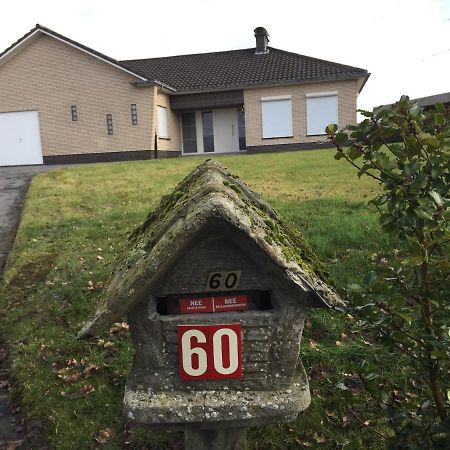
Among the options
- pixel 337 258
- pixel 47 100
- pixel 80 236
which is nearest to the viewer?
pixel 337 258

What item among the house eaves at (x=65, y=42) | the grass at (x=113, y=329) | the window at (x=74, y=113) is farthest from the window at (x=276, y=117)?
the grass at (x=113, y=329)

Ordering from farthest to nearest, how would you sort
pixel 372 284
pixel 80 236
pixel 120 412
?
pixel 80 236 → pixel 120 412 → pixel 372 284

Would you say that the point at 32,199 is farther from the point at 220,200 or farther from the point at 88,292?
the point at 220,200

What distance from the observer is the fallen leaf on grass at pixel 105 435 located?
3.10 metres

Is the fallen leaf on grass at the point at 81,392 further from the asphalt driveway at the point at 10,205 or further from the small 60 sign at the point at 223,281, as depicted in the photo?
the asphalt driveway at the point at 10,205

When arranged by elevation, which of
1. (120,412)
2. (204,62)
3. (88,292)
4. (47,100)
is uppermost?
(204,62)

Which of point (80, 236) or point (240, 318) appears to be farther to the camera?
point (80, 236)

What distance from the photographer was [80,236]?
6969mm

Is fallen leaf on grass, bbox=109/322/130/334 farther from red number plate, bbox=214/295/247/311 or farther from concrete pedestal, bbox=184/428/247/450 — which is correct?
red number plate, bbox=214/295/247/311

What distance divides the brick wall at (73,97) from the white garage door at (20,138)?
380 millimetres

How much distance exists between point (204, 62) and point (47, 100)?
8.95m

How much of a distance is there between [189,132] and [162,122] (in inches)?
117

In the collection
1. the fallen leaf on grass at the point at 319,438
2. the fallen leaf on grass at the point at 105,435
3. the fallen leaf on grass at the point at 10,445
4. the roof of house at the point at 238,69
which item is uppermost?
the roof of house at the point at 238,69

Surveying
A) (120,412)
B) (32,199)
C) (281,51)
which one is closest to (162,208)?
(120,412)
